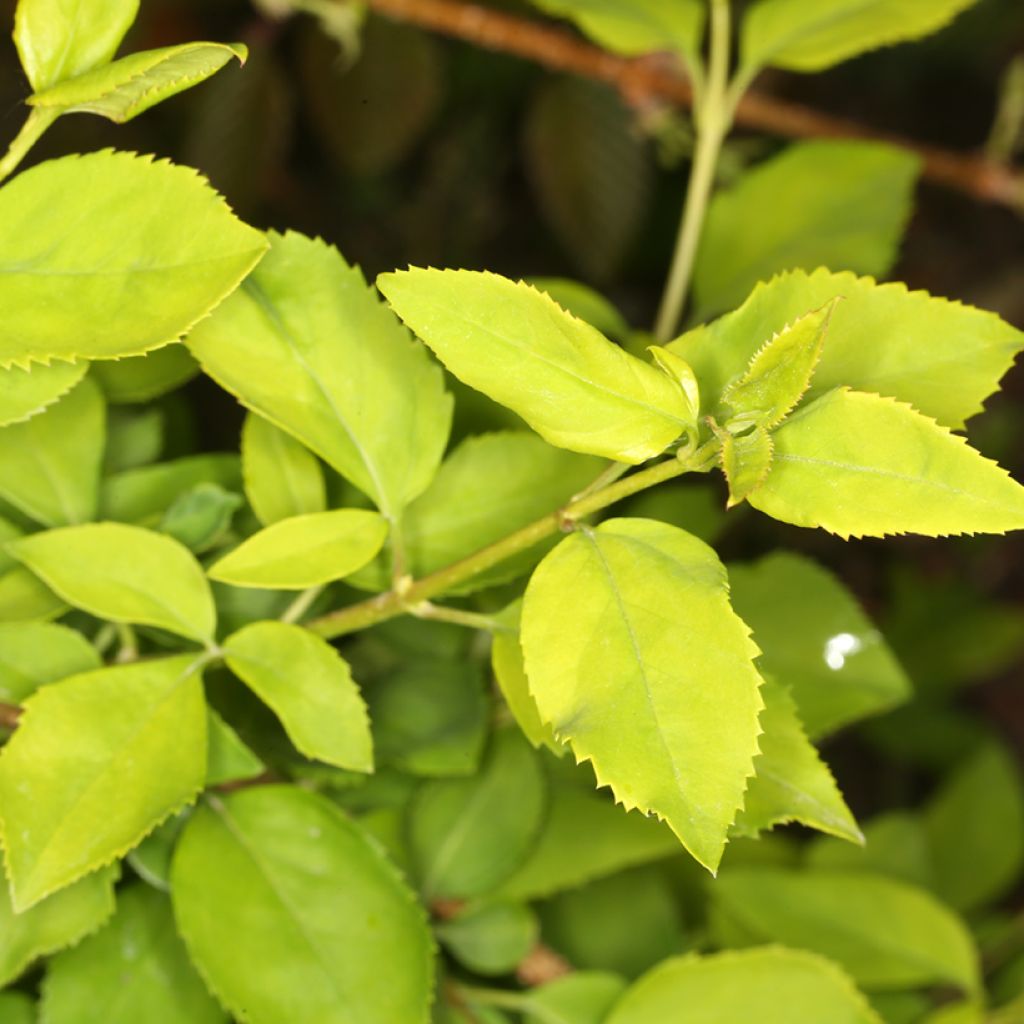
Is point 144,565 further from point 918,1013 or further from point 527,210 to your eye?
point 527,210

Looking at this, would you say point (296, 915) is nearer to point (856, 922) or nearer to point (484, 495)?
point (484, 495)

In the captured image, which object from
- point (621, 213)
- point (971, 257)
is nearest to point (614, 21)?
point (621, 213)

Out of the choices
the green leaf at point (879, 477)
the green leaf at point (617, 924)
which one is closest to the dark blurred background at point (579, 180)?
the green leaf at point (617, 924)

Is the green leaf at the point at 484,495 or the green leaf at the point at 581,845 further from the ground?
the green leaf at the point at 484,495

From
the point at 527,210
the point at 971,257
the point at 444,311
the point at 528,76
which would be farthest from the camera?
the point at 971,257

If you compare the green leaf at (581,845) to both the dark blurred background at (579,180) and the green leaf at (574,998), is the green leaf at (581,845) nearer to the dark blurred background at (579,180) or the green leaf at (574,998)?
the green leaf at (574,998)

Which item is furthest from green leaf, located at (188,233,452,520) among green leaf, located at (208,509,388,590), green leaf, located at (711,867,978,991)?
green leaf, located at (711,867,978,991)

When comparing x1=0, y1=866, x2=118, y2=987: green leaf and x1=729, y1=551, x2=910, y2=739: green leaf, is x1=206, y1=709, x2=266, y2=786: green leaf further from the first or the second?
x1=729, y1=551, x2=910, y2=739: green leaf
